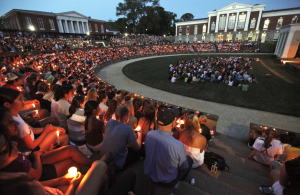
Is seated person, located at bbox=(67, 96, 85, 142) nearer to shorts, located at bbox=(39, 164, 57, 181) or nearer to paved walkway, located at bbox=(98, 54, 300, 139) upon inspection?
shorts, located at bbox=(39, 164, 57, 181)

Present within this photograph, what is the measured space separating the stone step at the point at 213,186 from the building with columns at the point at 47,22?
1729 inches

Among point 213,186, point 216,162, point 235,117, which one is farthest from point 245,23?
point 213,186

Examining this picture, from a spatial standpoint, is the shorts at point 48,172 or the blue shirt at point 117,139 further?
the blue shirt at point 117,139

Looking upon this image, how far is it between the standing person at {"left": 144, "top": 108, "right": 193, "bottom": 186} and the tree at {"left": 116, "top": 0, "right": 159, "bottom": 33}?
78.9 m

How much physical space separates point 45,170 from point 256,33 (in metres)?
74.5

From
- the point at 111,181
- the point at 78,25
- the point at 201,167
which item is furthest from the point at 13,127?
the point at 78,25

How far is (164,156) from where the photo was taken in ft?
7.61

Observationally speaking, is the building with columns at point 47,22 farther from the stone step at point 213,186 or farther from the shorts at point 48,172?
the stone step at point 213,186

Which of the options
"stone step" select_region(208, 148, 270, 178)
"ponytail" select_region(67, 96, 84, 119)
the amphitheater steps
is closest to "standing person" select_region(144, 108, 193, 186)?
the amphitheater steps

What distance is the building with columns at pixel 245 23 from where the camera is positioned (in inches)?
2135

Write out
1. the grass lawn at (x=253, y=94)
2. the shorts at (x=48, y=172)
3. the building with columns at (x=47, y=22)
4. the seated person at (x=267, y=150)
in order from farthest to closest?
the building with columns at (x=47, y=22), the grass lawn at (x=253, y=94), the seated person at (x=267, y=150), the shorts at (x=48, y=172)

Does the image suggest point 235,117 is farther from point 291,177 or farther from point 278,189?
point 291,177

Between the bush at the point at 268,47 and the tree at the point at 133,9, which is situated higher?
the tree at the point at 133,9

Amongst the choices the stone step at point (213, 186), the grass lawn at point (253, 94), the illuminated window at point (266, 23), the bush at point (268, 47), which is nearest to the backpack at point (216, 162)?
the stone step at point (213, 186)
